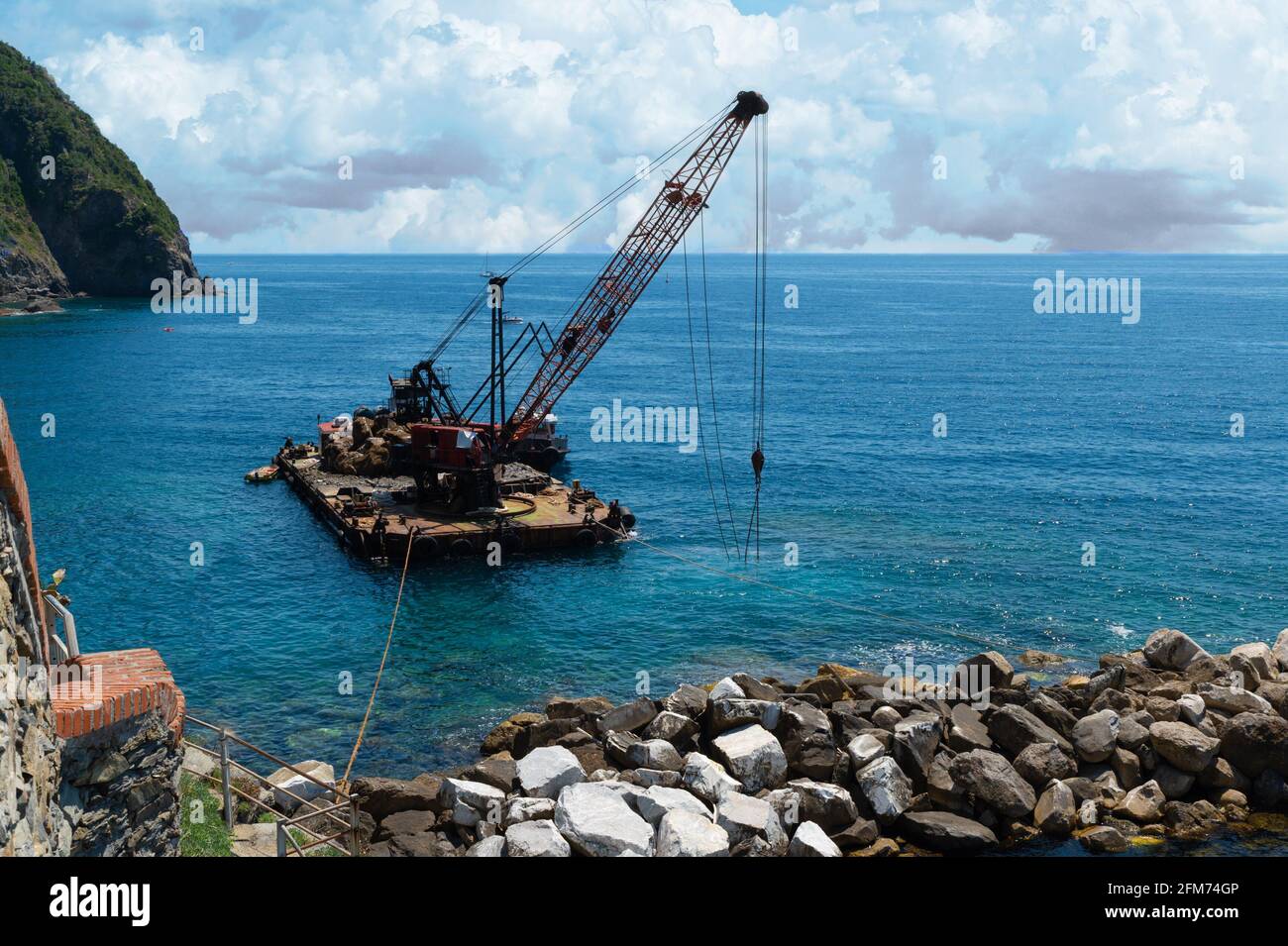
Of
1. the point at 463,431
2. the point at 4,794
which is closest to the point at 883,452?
the point at 463,431

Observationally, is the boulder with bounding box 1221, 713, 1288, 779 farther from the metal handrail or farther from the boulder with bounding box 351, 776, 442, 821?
the metal handrail

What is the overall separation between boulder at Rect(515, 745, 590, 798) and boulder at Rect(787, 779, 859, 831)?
5619 millimetres

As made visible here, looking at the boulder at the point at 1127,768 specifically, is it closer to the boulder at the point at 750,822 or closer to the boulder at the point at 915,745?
the boulder at the point at 915,745

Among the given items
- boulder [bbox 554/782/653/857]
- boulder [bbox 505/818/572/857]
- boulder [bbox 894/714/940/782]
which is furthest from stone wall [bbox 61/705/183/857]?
boulder [bbox 894/714/940/782]

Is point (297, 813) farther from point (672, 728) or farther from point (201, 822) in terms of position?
point (672, 728)

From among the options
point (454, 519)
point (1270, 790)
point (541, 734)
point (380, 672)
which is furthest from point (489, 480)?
point (1270, 790)

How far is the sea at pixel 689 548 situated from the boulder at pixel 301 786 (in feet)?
8.94

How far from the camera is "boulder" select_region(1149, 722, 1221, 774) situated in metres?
29.0

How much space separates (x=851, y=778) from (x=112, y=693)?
66.1 feet

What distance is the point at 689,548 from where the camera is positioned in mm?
60688

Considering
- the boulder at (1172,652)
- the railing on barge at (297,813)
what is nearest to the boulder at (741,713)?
the railing on barge at (297,813)

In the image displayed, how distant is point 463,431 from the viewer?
200 ft
